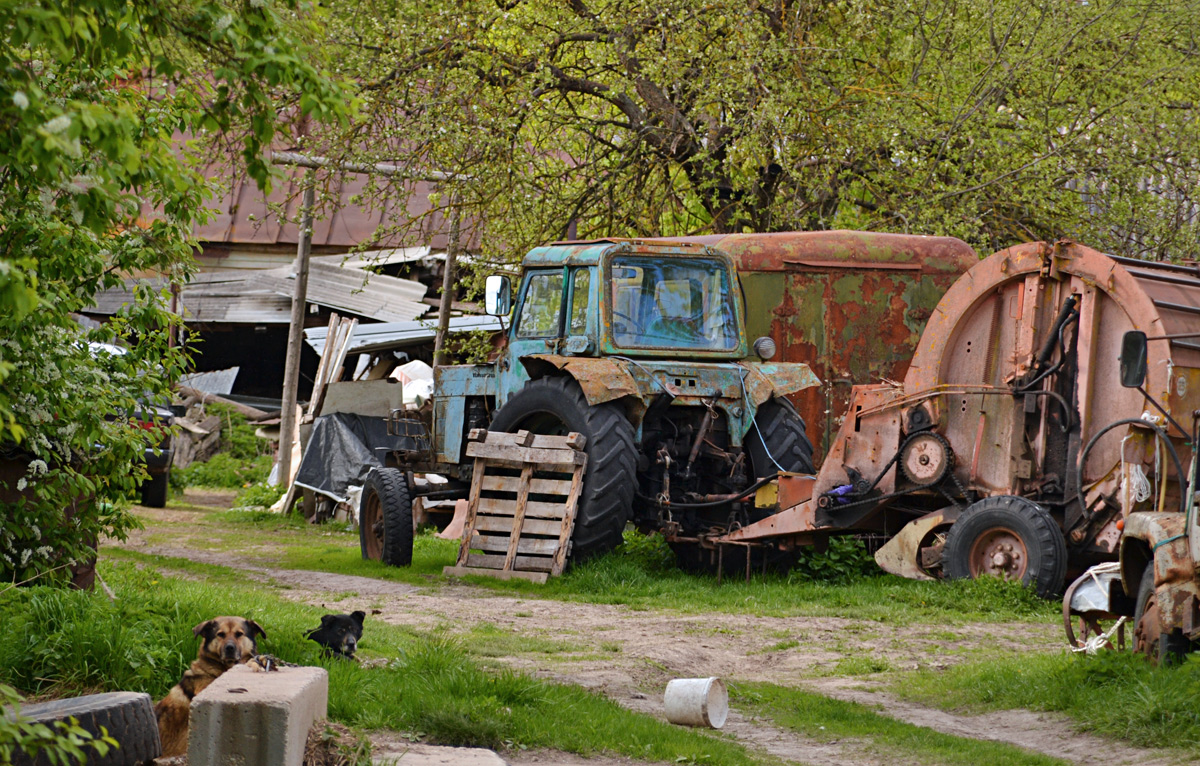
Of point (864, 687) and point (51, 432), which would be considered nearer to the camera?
point (51, 432)

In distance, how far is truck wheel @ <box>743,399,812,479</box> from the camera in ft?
38.0

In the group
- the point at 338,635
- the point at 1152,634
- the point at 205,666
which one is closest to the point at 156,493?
the point at 338,635

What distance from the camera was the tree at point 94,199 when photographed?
3.10m

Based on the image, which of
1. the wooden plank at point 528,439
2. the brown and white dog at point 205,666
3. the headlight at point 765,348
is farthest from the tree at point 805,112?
the brown and white dog at point 205,666

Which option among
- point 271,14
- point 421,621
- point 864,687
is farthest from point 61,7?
point 421,621

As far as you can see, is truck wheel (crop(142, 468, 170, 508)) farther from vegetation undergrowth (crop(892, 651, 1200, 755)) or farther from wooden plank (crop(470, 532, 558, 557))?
vegetation undergrowth (crop(892, 651, 1200, 755))

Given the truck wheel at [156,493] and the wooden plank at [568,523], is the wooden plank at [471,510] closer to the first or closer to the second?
the wooden plank at [568,523]

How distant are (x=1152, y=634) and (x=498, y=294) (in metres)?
6.65

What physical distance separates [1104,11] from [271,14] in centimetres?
1436

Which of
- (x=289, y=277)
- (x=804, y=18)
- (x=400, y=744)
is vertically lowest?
(x=400, y=744)

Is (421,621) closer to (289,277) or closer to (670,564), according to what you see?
(670,564)

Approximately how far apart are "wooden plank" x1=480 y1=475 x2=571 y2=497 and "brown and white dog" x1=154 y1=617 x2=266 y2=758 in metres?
5.33

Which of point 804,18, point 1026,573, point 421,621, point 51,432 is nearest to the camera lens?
point 51,432

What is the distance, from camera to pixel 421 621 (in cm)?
887
